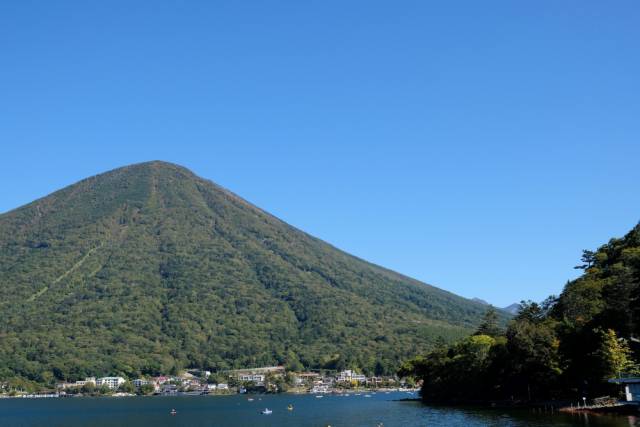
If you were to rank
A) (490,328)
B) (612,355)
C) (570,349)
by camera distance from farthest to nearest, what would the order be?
(490,328) < (570,349) < (612,355)

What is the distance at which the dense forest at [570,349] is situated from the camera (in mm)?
74375

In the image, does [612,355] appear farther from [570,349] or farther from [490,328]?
[490,328]

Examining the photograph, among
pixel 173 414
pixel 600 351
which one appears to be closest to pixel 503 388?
pixel 600 351

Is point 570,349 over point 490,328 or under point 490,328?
under

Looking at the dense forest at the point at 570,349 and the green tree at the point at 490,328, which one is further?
the green tree at the point at 490,328

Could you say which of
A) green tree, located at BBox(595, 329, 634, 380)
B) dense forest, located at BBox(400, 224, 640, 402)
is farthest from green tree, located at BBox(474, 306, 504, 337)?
green tree, located at BBox(595, 329, 634, 380)

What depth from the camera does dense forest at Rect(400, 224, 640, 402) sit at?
7438cm

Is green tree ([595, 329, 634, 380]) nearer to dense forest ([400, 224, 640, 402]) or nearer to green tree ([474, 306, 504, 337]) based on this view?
dense forest ([400, 224, 640, 402])

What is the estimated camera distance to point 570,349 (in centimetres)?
7894

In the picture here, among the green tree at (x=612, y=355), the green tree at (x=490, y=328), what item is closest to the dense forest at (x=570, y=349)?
the green tree at (x=612, y=355)

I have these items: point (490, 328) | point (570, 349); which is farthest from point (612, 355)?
point (490, 328)

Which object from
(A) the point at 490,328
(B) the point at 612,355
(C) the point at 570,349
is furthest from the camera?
(A) the point at 490,328

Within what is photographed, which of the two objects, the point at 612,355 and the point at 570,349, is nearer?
the point at 612,355

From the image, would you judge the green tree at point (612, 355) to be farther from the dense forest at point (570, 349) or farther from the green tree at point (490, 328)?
the green tree at point (490, 328)
